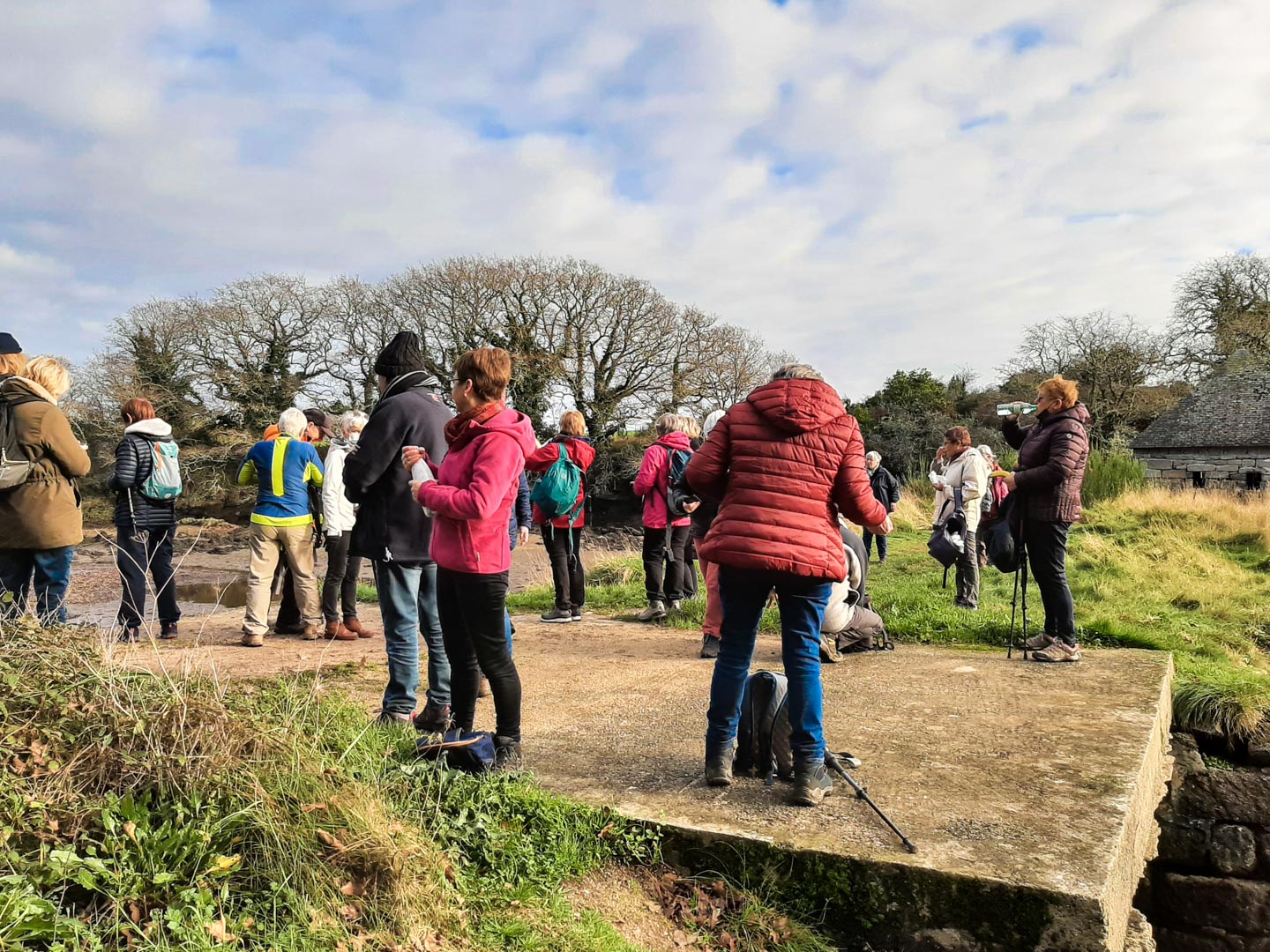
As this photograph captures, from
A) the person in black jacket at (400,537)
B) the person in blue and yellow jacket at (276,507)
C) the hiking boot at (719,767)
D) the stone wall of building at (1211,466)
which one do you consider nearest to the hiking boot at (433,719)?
the person in black jacket at (400,537)

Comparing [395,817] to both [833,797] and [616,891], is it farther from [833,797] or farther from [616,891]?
[833,797]

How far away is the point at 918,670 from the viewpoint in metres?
6.00

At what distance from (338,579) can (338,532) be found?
1.67 ft

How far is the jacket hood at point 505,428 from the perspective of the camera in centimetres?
392

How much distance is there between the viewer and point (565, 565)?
8680 millimetres

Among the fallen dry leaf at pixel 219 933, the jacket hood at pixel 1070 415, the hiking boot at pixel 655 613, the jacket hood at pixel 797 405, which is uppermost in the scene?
the jacket hood at pixel 1070 415

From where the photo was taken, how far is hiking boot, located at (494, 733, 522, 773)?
3.76m

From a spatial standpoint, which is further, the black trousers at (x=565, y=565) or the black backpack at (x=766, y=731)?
the black trousers at (x=565, y=565)

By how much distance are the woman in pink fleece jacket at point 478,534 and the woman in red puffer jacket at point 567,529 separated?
14.1 ft

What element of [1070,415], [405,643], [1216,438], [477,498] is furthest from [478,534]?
[1216,438]

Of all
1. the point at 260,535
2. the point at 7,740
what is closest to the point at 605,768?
the point at 7,740

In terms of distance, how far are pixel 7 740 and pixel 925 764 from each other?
3.64 m

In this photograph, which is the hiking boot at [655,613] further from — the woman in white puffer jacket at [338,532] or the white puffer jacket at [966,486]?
the white puffer jacket at [966,486]

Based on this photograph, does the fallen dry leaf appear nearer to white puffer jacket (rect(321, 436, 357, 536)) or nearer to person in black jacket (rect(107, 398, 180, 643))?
person in black jacket (rect(107, 398, 180, 643))
